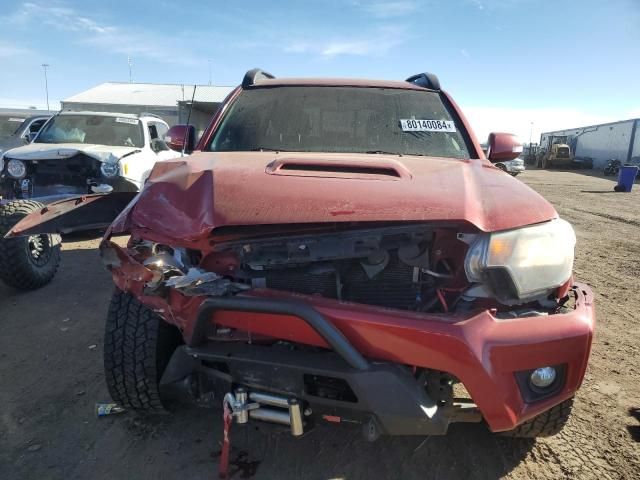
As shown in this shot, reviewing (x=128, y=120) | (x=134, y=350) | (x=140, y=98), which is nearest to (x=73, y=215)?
(x=134, y=350)

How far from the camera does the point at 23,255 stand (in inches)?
174

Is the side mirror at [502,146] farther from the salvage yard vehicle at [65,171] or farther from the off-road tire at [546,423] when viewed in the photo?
the salvage yard vehicle at [65,171]

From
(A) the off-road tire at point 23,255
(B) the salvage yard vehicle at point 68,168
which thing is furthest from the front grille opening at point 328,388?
(B) the salvage yard vehicle at point 68,168

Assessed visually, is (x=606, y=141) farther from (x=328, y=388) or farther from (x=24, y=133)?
(x=328, y=388)

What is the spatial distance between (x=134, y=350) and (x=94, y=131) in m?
6.49

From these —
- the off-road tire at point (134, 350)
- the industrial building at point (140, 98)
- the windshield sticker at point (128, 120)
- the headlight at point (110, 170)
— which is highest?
the industrial building at point (140, 98)

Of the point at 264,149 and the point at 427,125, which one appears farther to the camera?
the point at 427,125

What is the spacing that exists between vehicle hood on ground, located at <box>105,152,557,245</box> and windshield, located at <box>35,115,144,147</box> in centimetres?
598

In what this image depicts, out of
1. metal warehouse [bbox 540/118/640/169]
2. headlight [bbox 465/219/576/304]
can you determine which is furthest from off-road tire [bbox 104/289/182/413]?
metal warehouse [bbox 540/118/640/169]

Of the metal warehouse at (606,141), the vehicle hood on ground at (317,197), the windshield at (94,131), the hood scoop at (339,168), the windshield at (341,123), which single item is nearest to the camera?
the vehicle hood on ground at (317,197)

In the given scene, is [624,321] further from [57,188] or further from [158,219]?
[57,188]

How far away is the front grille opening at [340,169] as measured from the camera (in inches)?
87.3

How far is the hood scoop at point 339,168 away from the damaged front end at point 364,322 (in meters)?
0.30

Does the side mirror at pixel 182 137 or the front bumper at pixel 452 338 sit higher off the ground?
the side mirror at pixel 182 137
